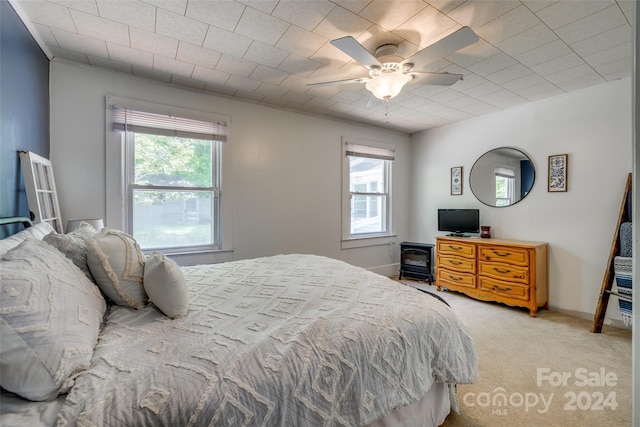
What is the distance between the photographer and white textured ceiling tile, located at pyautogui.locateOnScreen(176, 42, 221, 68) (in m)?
2.27

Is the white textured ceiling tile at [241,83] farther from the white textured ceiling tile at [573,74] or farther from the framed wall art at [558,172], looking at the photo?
the framed wall art at [558,172]

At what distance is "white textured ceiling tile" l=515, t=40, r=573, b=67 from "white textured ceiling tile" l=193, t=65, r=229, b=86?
8.94 ft

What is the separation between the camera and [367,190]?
464cm

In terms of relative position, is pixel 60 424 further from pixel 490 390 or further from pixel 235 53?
pixel 235 53

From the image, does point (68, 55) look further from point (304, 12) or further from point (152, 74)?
point (304, 12)

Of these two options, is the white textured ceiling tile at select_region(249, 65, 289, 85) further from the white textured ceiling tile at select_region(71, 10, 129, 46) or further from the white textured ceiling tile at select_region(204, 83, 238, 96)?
the white textured ceiling tile at select_region(71, 10, 129, 46)

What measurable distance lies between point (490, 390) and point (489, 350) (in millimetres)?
599

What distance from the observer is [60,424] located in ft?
2.37

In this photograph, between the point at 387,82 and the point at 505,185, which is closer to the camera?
the point at 387,82

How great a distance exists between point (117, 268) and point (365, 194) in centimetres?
371

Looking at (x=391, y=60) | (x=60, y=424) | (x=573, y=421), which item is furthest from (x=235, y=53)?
(x=573, y=421)

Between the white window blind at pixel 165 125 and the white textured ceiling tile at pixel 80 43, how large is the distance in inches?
19.7

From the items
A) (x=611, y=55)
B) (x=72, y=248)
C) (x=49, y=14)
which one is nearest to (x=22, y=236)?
(x=72, y=248)

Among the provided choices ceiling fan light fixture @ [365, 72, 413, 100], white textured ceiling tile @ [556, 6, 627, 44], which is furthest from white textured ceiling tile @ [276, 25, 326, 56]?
white textured ceiling tile @ [556, 6, 627, 44]
